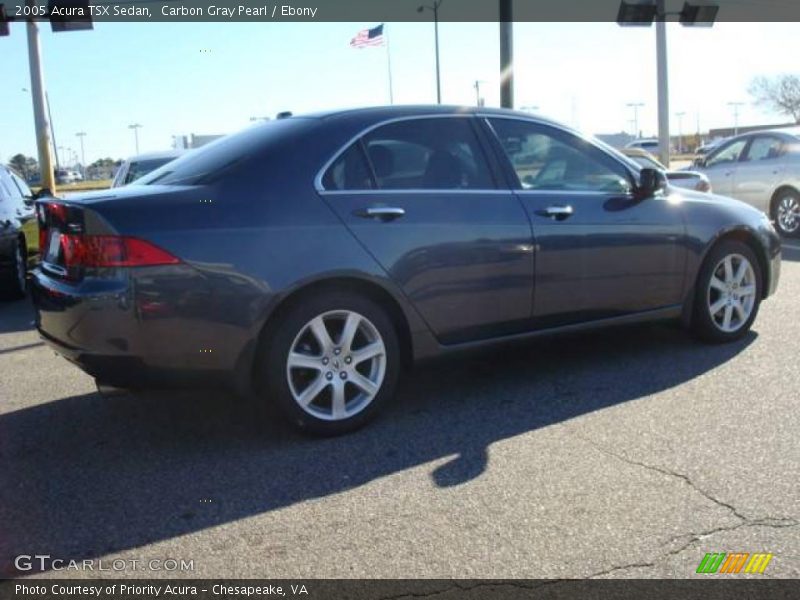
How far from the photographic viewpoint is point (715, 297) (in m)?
5.41

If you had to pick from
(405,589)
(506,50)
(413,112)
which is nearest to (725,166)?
(506,50)

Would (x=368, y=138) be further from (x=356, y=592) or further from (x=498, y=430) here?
(x=356, y=592)

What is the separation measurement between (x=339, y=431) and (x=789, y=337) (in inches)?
139

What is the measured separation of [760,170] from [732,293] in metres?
7.33

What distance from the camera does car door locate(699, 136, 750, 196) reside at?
1234 cm

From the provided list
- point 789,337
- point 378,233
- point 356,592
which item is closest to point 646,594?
point 356,592

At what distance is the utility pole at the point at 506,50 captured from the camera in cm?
1281

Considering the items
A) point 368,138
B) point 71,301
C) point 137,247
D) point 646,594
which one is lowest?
point 646,594

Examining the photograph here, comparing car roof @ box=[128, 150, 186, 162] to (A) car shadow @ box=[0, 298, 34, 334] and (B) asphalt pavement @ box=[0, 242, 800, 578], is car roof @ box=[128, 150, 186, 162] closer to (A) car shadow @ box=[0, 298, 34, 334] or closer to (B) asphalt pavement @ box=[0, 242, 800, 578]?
(A) car shadow @ box=[0, 298, 34, 334]

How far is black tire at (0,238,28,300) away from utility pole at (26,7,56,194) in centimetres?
1029

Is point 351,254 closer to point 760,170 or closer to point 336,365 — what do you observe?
point 336,365

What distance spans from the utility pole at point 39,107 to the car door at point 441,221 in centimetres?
1616

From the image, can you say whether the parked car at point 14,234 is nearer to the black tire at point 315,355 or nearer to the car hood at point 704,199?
the black tire at point 315,355

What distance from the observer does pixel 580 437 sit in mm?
3838
